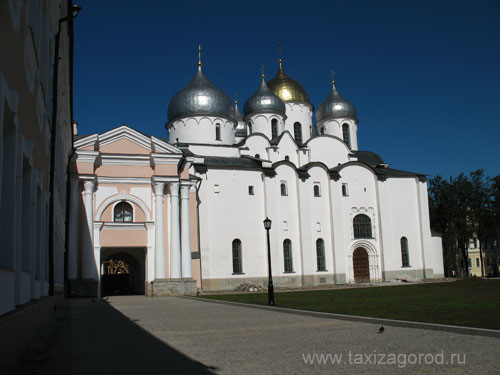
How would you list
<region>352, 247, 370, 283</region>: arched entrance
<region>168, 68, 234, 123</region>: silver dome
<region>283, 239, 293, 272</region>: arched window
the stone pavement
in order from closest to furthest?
the stone pavement
<region>283, 239, 293, 272</region>: arched window
<region>168, 68, 234, 123</region>: silver dome
<region>352, 247, 370, 283</region>: arched entrance

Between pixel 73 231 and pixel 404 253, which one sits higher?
pixel 73 231

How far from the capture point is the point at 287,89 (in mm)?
48438

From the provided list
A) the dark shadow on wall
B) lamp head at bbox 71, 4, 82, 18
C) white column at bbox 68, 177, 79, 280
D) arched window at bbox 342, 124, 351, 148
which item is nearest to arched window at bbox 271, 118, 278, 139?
arched window at bbox 342, 124, 351, 148

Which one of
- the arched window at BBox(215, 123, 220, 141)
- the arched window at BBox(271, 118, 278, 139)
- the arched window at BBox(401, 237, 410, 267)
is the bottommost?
the arched window at BBox(401, 237, 410, 267)

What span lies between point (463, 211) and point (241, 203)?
25335mm

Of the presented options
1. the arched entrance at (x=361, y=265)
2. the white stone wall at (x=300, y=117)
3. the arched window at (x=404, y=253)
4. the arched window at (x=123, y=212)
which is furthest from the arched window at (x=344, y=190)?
the arched window at (x=123, y=212)

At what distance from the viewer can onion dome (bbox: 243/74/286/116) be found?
44562 millimetres

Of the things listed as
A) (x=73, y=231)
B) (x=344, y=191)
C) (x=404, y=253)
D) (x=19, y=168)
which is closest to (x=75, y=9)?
(x=19, y=168)

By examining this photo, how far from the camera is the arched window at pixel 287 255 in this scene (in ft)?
124

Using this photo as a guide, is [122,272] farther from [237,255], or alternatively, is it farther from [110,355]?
[110,355]

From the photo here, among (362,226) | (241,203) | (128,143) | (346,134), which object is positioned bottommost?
(362,226)

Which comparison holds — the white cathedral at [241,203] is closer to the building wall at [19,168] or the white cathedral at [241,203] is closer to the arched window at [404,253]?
the arched window at [404,253]

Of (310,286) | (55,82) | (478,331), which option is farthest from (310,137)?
(478,331)

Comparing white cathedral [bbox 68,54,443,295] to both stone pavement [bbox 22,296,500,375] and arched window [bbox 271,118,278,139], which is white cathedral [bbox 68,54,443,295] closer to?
arched window [bbox 271,118,278,139]
